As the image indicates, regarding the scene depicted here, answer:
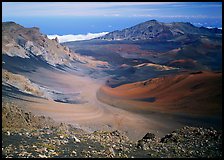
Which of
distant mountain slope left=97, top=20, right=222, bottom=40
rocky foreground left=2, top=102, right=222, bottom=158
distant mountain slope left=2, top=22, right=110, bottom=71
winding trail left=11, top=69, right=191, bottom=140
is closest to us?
rocky foreground left=2, top=102, right=222, bottom=158

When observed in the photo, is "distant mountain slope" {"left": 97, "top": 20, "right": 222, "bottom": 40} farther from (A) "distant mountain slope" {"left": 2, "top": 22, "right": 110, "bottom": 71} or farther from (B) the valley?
(B) the valley

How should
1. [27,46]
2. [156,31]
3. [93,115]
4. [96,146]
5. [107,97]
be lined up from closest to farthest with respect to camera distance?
[96,146] → [93,115] → [107,97] → [27,46] → [156,31]

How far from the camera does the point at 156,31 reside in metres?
122

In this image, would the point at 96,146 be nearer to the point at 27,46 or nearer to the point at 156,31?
the point at 27,46

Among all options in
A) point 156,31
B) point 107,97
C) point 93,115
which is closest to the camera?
point 93,115

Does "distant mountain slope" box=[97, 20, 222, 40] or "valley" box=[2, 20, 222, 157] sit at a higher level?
"distant mountain slope" box=[97, 20, 222, 40]

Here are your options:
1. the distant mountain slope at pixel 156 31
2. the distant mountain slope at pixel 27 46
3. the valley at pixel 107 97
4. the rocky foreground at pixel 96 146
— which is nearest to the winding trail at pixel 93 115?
the valley at pixel 107 97

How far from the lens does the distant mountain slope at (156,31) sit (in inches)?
4407

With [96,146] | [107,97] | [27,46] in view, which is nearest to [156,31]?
[27,46]

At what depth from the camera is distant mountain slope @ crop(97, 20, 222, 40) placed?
112 meters

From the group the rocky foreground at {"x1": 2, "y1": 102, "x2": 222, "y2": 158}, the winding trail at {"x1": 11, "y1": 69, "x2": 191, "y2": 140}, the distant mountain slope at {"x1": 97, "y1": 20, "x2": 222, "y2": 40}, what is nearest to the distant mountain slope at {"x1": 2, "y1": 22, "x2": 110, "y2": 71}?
the winding trail at {"x1": 11, "y1": 69, "x2": 191, "y2": 140}

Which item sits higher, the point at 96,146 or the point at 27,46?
the point at 27,46

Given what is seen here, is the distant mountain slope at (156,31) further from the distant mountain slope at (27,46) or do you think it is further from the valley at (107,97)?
the valley at (107,97)

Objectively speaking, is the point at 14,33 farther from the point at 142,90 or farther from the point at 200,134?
the point at 200,134
